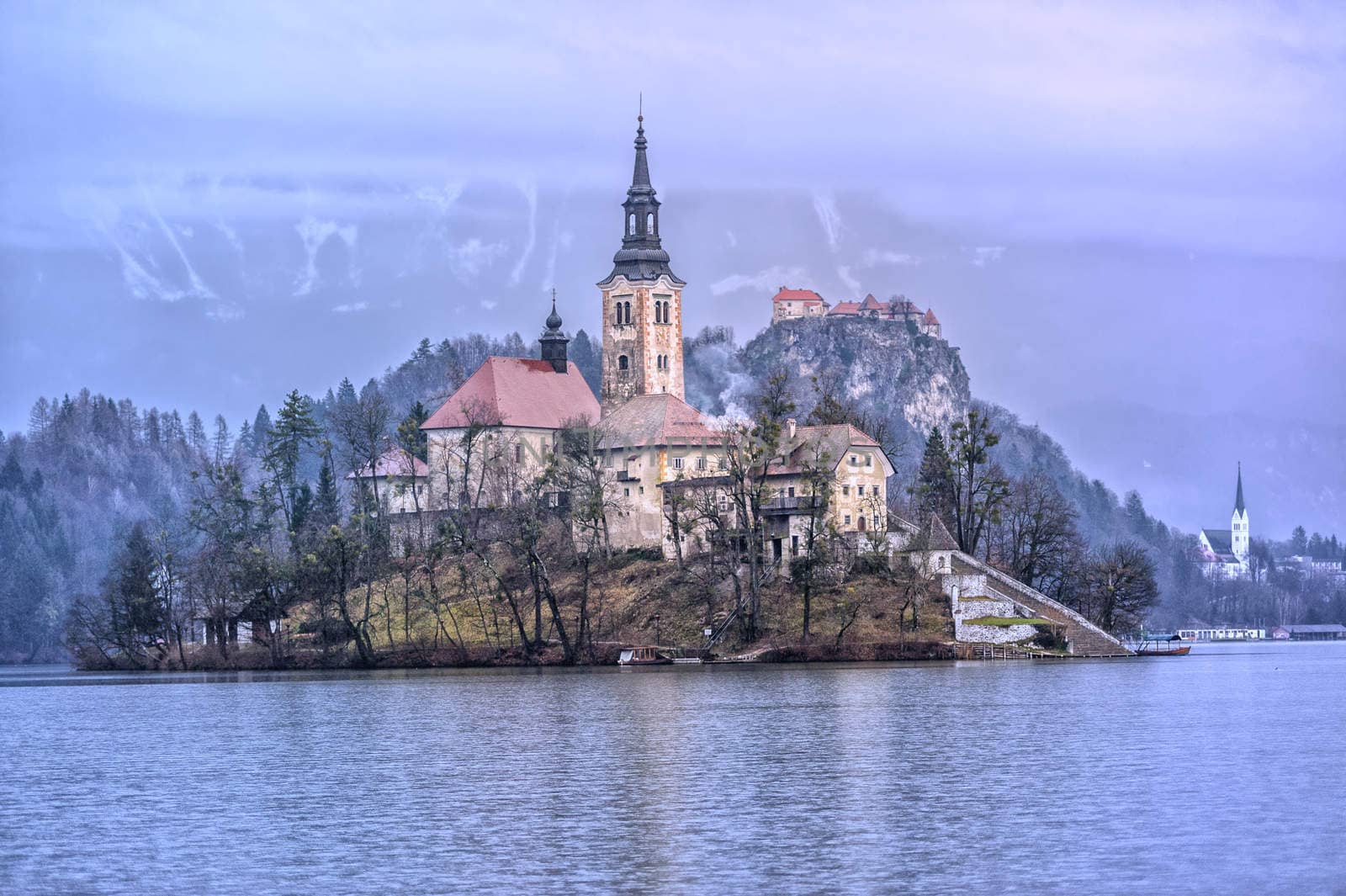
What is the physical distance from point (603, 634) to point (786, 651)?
36.9 ft

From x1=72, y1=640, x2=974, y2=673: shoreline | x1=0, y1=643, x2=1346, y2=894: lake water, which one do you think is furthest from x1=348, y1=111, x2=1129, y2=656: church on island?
x1=0, y1=643, x2=1346, y2=894: lake water

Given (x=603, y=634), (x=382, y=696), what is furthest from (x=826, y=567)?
(x=382, y=696)

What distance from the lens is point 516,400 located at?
422ft

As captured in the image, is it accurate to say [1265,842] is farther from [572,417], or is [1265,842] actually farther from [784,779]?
[572,417]

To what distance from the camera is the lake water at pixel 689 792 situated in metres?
33.9

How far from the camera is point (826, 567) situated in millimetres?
102188

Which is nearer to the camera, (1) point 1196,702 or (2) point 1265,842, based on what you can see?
(2) point 1265,842

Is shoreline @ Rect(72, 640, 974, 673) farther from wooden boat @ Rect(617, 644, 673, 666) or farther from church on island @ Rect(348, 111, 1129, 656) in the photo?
church on island @ Rect(348, 111, 1129, 656)

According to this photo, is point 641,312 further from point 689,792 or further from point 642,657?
point 689,792

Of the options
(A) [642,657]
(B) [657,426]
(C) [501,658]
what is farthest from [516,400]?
(A) [642,657]

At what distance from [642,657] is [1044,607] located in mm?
21929

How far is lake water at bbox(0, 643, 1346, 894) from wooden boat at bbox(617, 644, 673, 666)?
2209 cm

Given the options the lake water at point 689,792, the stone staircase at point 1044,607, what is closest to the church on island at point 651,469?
the stone staircase at point 1044,607

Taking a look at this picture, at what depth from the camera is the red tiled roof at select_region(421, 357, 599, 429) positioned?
4983 inches
